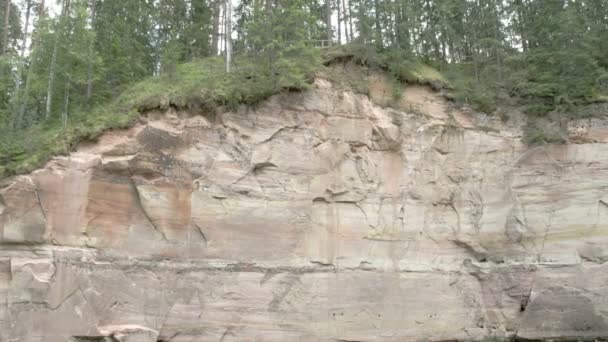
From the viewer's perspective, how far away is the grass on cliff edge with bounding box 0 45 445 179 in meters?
12.4

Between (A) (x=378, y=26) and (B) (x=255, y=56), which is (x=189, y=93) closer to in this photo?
(B) (x=255, y=56)

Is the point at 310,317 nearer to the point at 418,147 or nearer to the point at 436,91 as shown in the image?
the point at 418,147

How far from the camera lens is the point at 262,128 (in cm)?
1388

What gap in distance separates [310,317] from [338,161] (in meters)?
4.24

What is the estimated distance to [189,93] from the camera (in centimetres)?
1357

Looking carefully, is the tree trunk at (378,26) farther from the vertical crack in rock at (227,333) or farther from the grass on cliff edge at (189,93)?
the vertical crack in rock at (227,333)

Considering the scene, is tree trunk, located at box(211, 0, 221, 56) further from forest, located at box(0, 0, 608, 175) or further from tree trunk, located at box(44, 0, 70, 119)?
tree trunk, located at box(44, 0, 70, 119)

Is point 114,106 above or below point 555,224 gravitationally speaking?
above

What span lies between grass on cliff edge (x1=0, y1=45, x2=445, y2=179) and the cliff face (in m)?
0.35

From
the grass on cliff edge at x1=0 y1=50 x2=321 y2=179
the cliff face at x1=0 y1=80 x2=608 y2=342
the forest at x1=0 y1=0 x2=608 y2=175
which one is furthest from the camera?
the forest at x1=0 y1=0 x2=608 y2=175

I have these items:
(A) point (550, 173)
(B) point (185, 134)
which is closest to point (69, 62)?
(B) point (185, 134)

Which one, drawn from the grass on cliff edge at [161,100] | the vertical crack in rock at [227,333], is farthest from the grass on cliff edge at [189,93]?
the vertical crack in rock at [227,333]

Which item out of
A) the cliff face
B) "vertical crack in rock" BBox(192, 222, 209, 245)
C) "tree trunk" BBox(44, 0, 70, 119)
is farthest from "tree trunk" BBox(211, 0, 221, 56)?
"vertical crack in rock" BBox(192, 222, 209, 245)

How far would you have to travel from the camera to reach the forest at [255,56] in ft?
45.8
